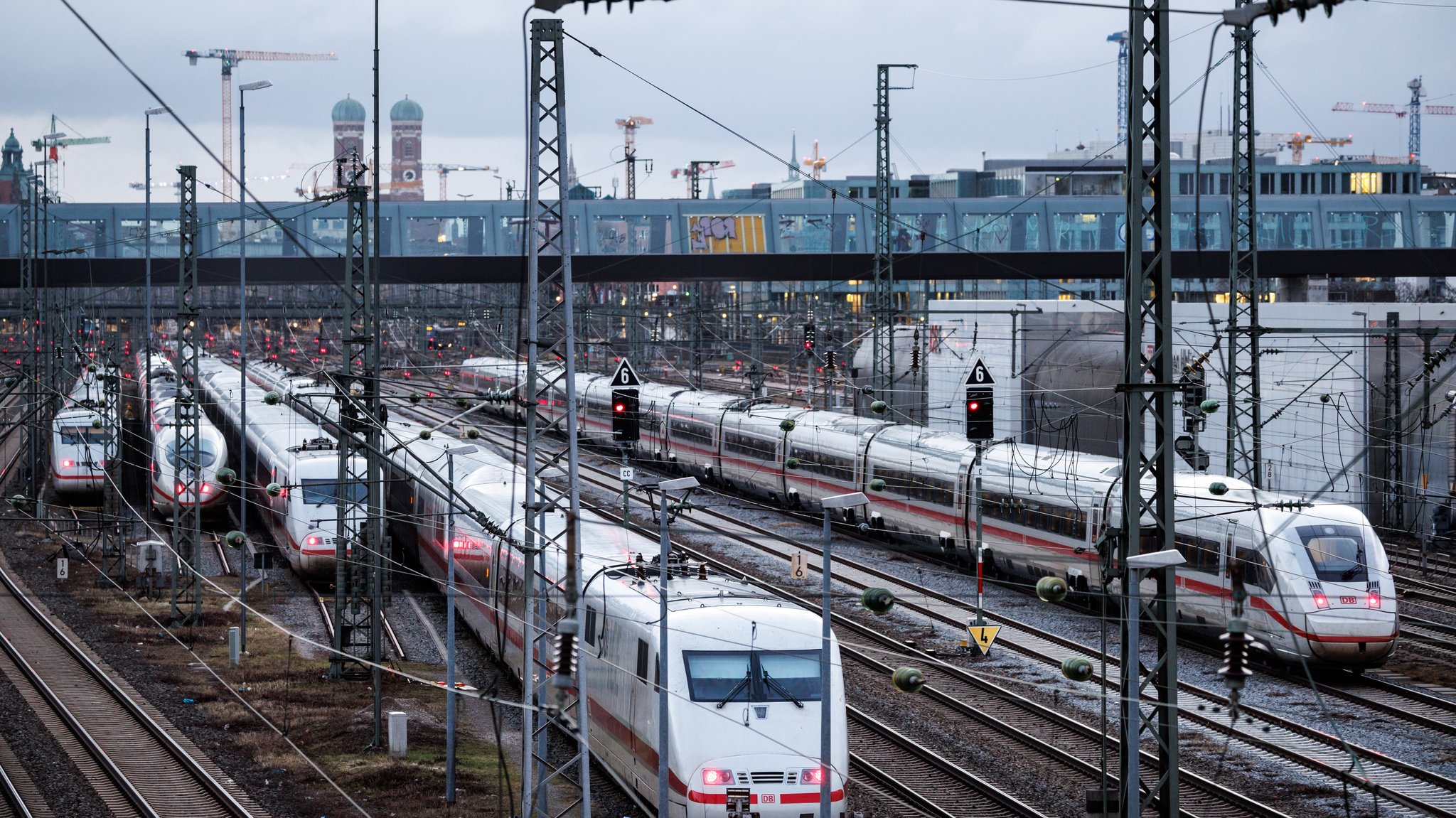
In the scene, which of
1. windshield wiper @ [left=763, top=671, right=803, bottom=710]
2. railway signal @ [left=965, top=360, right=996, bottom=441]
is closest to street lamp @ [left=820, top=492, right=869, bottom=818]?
windshield wiper @ [left=763, top=671, right=803, bottom=710]

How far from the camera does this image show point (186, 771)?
20.1m

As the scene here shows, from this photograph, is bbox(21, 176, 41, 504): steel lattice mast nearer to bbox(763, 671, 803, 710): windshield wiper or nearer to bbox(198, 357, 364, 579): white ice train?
bbox(198, 357, 364, 579): white ice train

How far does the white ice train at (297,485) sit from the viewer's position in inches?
1241

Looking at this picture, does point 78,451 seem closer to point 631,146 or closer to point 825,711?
point 825,711

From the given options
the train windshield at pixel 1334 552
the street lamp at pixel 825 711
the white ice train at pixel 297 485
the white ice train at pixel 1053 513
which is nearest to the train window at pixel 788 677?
the street lamp at pixel 825 711

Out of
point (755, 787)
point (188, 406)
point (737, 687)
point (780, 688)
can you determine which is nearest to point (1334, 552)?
point (780, 688)

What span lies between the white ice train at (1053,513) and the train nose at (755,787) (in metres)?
4.17

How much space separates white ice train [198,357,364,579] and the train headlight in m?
13.9

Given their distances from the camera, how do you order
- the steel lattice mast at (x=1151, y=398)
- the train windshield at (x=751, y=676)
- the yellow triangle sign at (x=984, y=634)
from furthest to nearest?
the yellow triangle sign at (x=984, y=634), the train windshield at (x=751, y=676), the steel lattice mast at (x=1151, y=398)

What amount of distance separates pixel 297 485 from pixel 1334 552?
17.8 m

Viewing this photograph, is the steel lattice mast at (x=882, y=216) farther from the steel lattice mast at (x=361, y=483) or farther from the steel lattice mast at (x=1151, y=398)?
the steel lattice mast at (x=1151, y=398)

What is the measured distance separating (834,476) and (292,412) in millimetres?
15234

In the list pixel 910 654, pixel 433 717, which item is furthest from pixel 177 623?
pixel 910 654

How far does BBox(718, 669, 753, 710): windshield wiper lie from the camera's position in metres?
15.2
